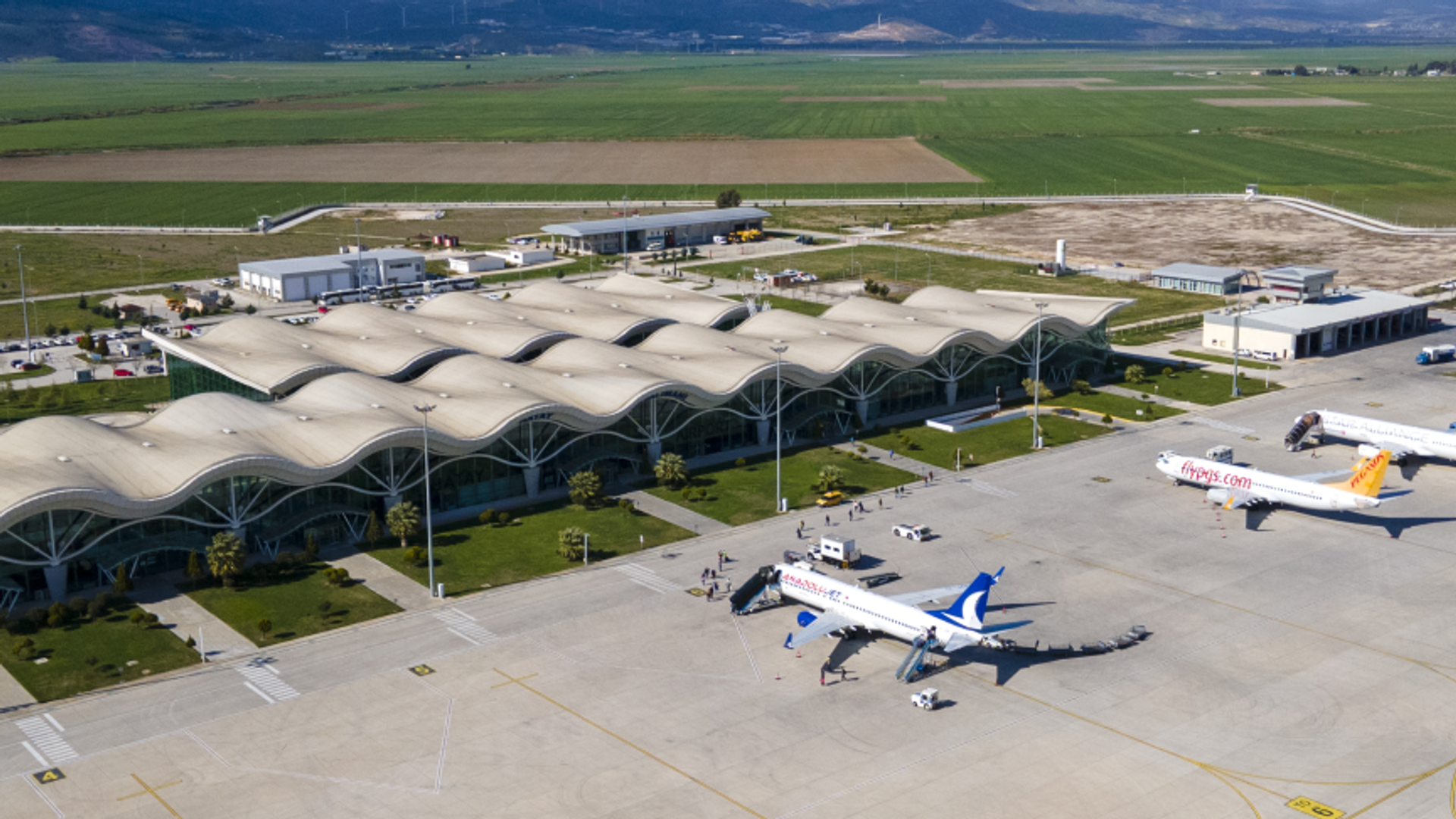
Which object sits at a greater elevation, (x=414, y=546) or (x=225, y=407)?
(x=225, y=407)

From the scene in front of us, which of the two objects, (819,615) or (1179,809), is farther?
(819,615)

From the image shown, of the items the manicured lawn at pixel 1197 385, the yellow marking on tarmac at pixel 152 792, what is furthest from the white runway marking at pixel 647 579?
the manicured lawn at pixel 1197 385

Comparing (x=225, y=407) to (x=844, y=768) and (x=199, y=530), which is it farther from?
(x=844, y=768)

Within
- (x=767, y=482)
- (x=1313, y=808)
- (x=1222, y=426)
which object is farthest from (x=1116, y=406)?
(x=1313, y=808)

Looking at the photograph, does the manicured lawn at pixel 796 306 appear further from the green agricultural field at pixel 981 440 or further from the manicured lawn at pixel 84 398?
the manicured lawn at pixel 84 398

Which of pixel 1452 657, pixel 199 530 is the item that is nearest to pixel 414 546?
pixel 199 530

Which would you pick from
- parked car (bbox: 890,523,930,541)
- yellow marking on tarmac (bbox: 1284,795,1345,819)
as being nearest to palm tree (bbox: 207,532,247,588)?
parked car (bbox: 890,523,930,541)

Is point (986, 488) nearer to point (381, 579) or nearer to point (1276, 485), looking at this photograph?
point (1276, 485)

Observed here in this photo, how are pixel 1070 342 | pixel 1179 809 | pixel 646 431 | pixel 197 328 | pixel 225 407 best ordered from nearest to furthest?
1. pixel 1179 809
2. pixel 225 407
3. pixel 646 431
4. pixel 1070 342
5. pixel 197 328
